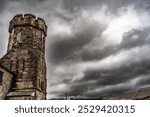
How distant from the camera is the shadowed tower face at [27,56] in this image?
21477mm

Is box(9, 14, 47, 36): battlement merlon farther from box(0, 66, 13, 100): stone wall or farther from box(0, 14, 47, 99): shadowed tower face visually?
box(0, 66, 13, 100): stone wall

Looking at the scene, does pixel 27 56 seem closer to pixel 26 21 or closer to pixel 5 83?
pixel 5 83

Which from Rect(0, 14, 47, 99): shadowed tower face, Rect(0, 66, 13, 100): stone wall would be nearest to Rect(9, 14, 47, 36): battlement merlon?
Rect(0, 14, 47, 99): shadowed tower face

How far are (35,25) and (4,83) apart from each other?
24.9 feet

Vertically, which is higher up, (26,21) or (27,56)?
(26,21)

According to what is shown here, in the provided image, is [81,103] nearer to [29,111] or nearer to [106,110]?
[106,110]

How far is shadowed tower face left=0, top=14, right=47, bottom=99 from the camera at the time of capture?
21.5 m

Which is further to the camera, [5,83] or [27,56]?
[27,56]

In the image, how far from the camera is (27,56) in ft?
74.4

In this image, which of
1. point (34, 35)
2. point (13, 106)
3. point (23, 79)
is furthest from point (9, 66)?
point (13, 106)

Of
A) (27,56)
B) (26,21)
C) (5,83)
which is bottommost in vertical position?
(5,83)

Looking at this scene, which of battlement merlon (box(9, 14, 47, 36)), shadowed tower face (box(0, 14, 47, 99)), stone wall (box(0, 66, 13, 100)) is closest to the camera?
stone wall (box(0, 66, 13, 100))

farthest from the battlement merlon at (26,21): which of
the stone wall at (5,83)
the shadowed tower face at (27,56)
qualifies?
the stone wall at (5,83)

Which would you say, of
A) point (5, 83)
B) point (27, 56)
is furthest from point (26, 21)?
point (5, 83)
